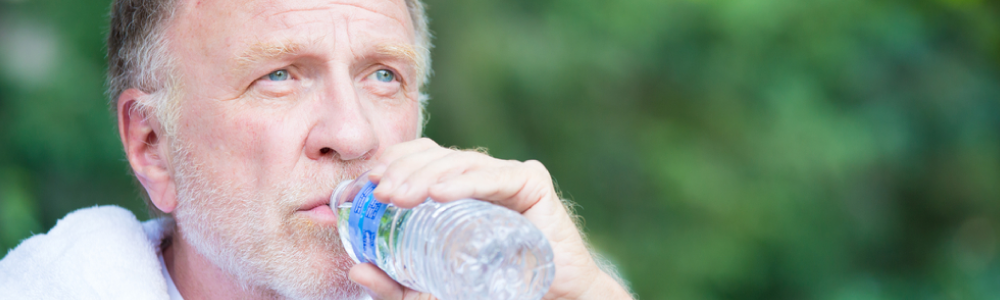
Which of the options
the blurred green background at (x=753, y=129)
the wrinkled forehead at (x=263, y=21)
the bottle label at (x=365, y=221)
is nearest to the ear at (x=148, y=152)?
the wrinkled forehead at (x=263, y=21)

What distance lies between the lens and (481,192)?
1057mm

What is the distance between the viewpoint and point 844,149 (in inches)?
126

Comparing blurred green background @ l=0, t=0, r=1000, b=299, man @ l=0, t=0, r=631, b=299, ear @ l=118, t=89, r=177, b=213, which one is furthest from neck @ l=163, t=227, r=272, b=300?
blurred green background @ l=0, t=0, r=1000, b=299

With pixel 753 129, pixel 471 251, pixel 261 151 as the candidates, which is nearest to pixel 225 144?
pixel 261 151

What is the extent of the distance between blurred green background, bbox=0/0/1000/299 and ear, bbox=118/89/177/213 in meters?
1.51

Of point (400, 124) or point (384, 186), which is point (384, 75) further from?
point (384, 186)

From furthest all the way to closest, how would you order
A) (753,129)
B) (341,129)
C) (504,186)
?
(753,129) < (341,129) < (504,186)

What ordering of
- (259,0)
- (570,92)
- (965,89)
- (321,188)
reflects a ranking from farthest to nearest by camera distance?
(570,92) → (965,89) → (259,0) → (321,188)

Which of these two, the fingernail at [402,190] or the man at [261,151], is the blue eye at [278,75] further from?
the fingernail at [402,190]

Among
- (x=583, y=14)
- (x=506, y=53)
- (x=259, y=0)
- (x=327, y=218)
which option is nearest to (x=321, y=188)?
(x=327, y=218)

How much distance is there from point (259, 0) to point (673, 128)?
7.99 feet

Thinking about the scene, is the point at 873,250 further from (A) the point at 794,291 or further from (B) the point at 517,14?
(B) the point at 517,14

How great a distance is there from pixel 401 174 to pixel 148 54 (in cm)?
99

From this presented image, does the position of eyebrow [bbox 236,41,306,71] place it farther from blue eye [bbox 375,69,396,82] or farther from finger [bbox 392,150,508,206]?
finger [bbox 392,150,508,206]
